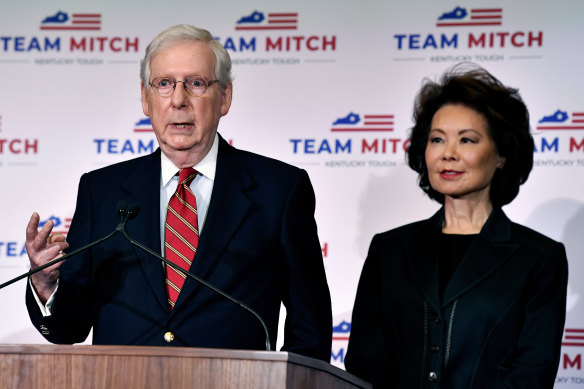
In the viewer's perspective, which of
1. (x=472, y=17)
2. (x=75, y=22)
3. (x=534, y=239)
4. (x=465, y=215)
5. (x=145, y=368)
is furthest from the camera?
(x=75, y=22)

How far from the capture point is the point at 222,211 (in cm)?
264

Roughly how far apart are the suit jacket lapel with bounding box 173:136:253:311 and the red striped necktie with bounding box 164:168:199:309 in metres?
0.04

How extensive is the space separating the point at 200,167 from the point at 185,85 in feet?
0.77

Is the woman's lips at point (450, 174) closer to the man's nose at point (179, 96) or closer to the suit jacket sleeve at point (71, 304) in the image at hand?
the man's nose at point (179, 96)

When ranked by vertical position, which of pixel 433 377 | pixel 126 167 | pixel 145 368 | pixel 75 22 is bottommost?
pixel 433 377

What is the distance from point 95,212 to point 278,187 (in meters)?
0.52

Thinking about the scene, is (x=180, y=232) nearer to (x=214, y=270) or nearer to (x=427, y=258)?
(x=214, y=270)

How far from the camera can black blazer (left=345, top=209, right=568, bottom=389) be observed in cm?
274

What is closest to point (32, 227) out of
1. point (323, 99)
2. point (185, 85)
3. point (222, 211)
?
point (222, 211)

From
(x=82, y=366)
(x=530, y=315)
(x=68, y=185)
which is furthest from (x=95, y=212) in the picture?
(x=68, y=185)

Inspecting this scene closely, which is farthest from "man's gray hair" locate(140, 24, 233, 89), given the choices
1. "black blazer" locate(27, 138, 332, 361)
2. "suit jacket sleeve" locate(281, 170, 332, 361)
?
"suit jacket sleeve" locate(281, 170, 332, 361)

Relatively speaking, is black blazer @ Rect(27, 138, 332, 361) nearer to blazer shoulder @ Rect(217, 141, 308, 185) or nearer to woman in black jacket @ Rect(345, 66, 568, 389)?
blazer shoulder @ Rect(217, 141, 308, 185)

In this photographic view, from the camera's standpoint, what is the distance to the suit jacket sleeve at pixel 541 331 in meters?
2.70

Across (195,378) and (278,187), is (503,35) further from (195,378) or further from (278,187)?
(195,378)
